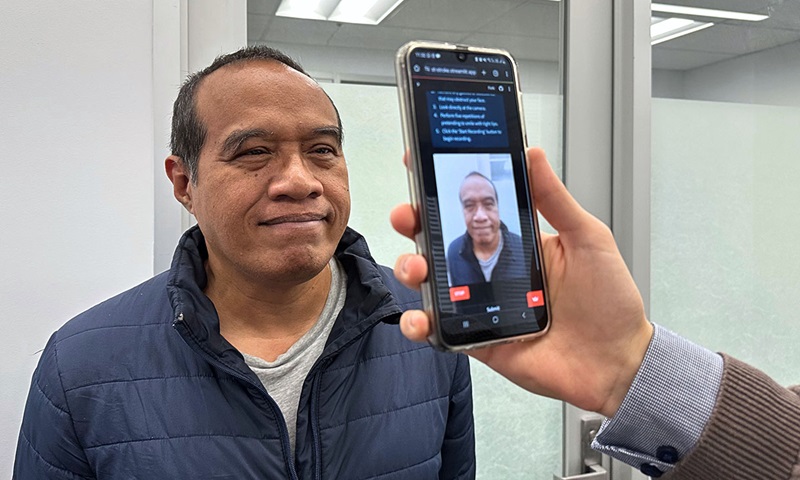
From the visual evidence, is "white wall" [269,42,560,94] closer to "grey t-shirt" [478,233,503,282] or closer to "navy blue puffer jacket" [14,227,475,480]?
"navy blue puffer jacket" [14,227,475,480]

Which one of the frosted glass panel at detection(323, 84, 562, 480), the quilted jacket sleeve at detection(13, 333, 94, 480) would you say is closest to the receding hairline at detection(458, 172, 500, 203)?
the quilted jacket sleeve at detection(13, 333, 94, 480)

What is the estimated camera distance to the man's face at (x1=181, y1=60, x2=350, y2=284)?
93cm

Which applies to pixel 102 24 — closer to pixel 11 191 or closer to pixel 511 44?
pixel 11 191

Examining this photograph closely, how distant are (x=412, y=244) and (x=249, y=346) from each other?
528 mm

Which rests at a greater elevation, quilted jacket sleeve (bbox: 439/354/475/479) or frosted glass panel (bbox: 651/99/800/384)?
frosted glass panel (bbox: 651/99/800/384)

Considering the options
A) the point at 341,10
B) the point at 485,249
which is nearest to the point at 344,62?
the point at 341,10

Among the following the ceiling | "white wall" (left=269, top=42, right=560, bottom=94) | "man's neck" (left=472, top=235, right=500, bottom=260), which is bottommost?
"man's neck" (left=472, top=235, right=500, bottom=260)

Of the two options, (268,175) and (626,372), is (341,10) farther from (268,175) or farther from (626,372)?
(626,372)

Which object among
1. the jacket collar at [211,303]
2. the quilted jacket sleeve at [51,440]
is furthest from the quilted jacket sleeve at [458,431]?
the quilted jacket sleeve at [51,440]

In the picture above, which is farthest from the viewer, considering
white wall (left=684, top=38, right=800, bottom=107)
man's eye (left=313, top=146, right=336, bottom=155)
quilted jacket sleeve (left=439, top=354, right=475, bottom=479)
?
white wall (left=684, top=38, right=800, bottom=107)

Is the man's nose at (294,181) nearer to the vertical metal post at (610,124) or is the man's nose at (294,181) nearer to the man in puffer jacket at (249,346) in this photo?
the man in puffer jacket at (249,346)

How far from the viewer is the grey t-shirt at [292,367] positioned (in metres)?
0.94

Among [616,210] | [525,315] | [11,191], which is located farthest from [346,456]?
[616,210]

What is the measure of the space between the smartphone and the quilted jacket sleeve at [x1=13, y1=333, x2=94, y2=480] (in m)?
0.61
